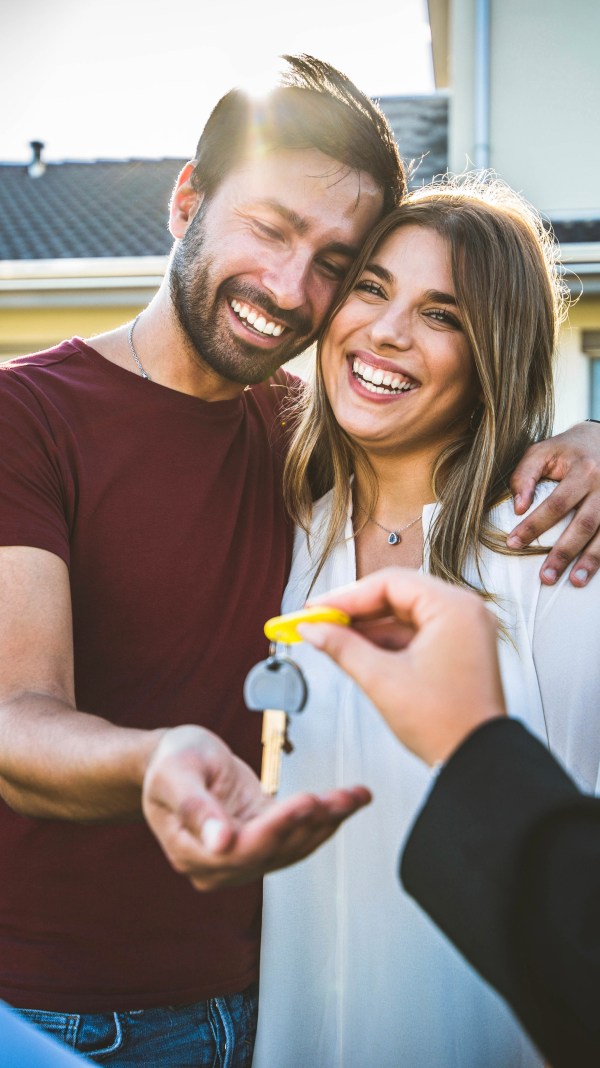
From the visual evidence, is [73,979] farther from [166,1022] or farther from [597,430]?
[597,430]

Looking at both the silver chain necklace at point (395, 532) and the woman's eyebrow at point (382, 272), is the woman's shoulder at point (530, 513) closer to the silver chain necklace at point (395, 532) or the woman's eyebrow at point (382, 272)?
the silver chain necklace at point (395, 532)

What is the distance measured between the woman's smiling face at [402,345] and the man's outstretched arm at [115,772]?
3.31ft

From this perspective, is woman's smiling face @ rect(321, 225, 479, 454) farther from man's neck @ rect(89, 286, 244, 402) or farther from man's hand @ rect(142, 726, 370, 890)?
man's hand @ rect(142, 726, 370, 890)

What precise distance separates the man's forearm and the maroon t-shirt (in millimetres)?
394

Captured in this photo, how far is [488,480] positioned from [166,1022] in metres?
1.57

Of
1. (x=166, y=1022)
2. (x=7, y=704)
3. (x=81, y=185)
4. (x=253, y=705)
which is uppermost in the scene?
(x=81, y=185)

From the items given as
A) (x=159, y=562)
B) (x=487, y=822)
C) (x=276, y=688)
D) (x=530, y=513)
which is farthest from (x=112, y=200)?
(x=487, y=822)

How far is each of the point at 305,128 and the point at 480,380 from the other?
85cm

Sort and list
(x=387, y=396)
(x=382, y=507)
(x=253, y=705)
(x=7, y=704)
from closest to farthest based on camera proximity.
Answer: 1. (x=253, y=705)
2. (x=7, y=704)
3. (x=387, y=396)
4. (x=382, y=507)

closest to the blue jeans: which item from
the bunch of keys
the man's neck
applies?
the bunch of keys

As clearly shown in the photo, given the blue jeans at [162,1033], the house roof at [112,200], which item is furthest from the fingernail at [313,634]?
the house roof at [112,200]

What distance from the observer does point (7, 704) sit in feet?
6.61

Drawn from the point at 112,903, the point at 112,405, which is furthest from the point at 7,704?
the point at 112,405

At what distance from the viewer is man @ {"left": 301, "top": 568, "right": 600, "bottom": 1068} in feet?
3.61
